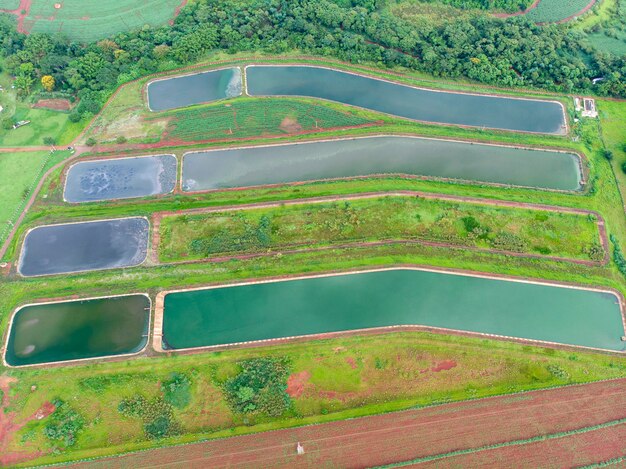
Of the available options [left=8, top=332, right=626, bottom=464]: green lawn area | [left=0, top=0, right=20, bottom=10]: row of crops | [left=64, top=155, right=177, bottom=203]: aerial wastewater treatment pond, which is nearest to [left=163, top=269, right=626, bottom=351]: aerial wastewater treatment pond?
[left=8, top=332, right=626, bottom=464]: green lawn area

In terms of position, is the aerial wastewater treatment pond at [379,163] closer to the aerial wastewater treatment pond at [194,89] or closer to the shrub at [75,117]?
the aerial wastewater treatment pond at [194,89]

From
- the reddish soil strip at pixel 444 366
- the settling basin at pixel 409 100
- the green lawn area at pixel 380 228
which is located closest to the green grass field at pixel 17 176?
the green lawn area at pixel 380 228

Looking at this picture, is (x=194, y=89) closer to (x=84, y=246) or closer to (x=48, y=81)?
(x=48, y=81)

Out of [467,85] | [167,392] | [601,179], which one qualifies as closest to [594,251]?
[601,179]

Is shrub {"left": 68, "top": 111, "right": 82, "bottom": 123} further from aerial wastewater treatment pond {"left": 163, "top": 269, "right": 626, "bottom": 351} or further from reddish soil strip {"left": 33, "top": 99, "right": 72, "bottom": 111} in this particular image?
aerial wastewater treatment pond {"left": 163, "top": 269, "right": 626, "bottom": 351}

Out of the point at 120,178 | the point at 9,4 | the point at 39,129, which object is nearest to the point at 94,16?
the point at 9,4
